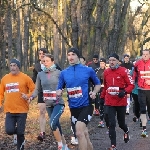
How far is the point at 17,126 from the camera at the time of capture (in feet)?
29.2

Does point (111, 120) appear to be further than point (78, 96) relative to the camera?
Yes

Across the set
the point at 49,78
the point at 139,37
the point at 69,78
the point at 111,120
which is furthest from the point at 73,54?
the point at 139,37

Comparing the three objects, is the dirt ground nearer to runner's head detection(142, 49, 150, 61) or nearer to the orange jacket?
the orange jacket

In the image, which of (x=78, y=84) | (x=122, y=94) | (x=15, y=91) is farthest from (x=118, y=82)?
(x=15, y=91)

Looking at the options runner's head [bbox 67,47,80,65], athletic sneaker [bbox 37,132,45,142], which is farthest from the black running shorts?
athletic sneaker [bbox 37,132,45,142]

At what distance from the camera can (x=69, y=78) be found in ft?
27.0

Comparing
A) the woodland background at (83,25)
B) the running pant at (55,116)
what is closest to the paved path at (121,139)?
the running pant at (55,116)

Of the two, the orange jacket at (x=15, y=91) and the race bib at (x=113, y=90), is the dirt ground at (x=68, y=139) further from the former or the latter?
the race bib at (x=113, y=90)

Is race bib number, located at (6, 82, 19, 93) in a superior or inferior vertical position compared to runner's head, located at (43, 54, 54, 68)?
inferior

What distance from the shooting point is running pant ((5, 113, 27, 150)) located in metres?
8.83

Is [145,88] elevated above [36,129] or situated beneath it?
elevated above

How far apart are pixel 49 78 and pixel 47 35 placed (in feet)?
164

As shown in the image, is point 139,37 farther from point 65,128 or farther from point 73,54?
point 73,54

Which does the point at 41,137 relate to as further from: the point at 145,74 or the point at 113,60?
the point at 145,74
